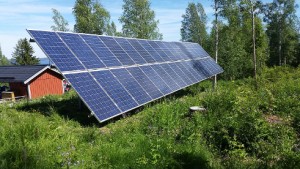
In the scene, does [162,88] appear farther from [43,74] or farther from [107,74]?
[43,74]

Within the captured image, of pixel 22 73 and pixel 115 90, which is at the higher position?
pixel 22 73

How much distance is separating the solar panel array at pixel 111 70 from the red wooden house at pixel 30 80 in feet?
53.8

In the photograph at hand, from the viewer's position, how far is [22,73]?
30.4m

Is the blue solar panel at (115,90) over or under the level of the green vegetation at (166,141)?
over

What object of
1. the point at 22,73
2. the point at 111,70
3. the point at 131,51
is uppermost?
the point at 131,51

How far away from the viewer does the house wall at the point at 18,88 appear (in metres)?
30.2

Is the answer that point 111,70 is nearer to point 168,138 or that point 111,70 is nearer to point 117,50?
point 117,50

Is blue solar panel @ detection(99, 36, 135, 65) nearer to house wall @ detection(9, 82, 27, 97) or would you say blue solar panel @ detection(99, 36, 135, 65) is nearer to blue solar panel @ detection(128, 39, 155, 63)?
blue solar panel @ detection(128, 39, 155, 63)

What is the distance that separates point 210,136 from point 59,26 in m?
46.5

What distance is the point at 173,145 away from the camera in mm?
7504

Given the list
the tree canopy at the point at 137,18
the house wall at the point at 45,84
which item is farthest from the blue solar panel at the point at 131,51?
the tree canopy at the point at 137,18

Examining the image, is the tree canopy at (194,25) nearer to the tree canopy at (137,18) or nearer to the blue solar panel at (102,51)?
the tree canopy at (137,18)

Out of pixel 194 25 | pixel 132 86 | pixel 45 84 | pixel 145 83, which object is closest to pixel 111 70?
pixel 132 86

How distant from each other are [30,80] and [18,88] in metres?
2.35
